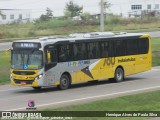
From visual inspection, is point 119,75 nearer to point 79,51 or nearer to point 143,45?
point 143,45

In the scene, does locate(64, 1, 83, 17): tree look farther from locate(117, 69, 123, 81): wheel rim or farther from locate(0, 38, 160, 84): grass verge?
locate(117, 69, 123, 81): wheel rim

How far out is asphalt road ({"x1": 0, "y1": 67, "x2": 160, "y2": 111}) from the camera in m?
19.3

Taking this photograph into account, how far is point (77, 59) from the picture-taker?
25547 mm

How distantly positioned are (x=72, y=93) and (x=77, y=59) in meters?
3.19

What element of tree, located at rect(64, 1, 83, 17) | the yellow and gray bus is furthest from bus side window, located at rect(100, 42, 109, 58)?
tree, located at rect(64, 1, 83, 17)

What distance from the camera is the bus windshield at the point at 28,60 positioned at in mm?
23547

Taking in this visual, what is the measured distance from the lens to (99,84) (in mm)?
26734

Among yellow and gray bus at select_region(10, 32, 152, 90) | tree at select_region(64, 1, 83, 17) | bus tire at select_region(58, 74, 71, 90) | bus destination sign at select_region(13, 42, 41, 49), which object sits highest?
tree at select_region(64, 1, 83, 17)

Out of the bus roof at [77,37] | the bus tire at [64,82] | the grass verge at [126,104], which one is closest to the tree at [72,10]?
the bus roof at [77,37]

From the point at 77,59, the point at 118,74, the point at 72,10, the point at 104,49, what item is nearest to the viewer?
the point at 77,59

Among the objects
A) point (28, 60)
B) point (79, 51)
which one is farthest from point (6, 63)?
point (28, 60)

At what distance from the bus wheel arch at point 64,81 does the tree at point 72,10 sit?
272 ft

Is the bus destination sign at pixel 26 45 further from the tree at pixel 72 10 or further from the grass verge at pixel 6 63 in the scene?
the tree at pixel 72 10

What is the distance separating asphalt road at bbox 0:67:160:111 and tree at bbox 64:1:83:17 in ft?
261
